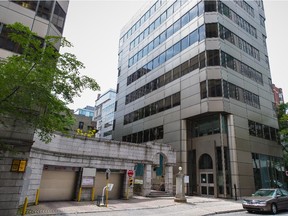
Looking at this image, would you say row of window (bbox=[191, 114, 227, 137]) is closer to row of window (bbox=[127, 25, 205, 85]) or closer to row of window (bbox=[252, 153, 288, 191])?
row of window (bbox=[252, 153, 288, 191])

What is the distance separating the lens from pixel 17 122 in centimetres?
1143

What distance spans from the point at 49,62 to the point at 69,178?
1222 centimetres

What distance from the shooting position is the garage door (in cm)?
1625

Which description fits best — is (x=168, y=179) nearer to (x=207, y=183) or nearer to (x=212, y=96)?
(x=207, y=183)

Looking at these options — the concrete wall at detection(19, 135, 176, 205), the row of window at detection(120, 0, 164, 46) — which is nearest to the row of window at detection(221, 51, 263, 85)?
the concrete wall at detection(19, 135, 176, 205)

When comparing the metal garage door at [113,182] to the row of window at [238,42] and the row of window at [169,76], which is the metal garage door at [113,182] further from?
the row of window at [238,42]

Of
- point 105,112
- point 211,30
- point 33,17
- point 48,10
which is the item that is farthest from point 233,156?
point 105,112

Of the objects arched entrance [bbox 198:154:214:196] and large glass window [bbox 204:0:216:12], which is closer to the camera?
arched entrance [bbox 198:154:214:196]

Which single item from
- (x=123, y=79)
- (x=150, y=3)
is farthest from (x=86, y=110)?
(x=150, y=3)

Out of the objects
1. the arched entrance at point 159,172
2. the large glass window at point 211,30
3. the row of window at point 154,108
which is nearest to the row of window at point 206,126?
the row of window at point 154,108

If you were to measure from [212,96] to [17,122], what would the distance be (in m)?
20.5

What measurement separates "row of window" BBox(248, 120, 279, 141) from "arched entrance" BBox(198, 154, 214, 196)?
689cm

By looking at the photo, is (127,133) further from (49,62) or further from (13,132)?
(49,62)

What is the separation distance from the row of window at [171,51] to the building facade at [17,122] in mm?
18388
